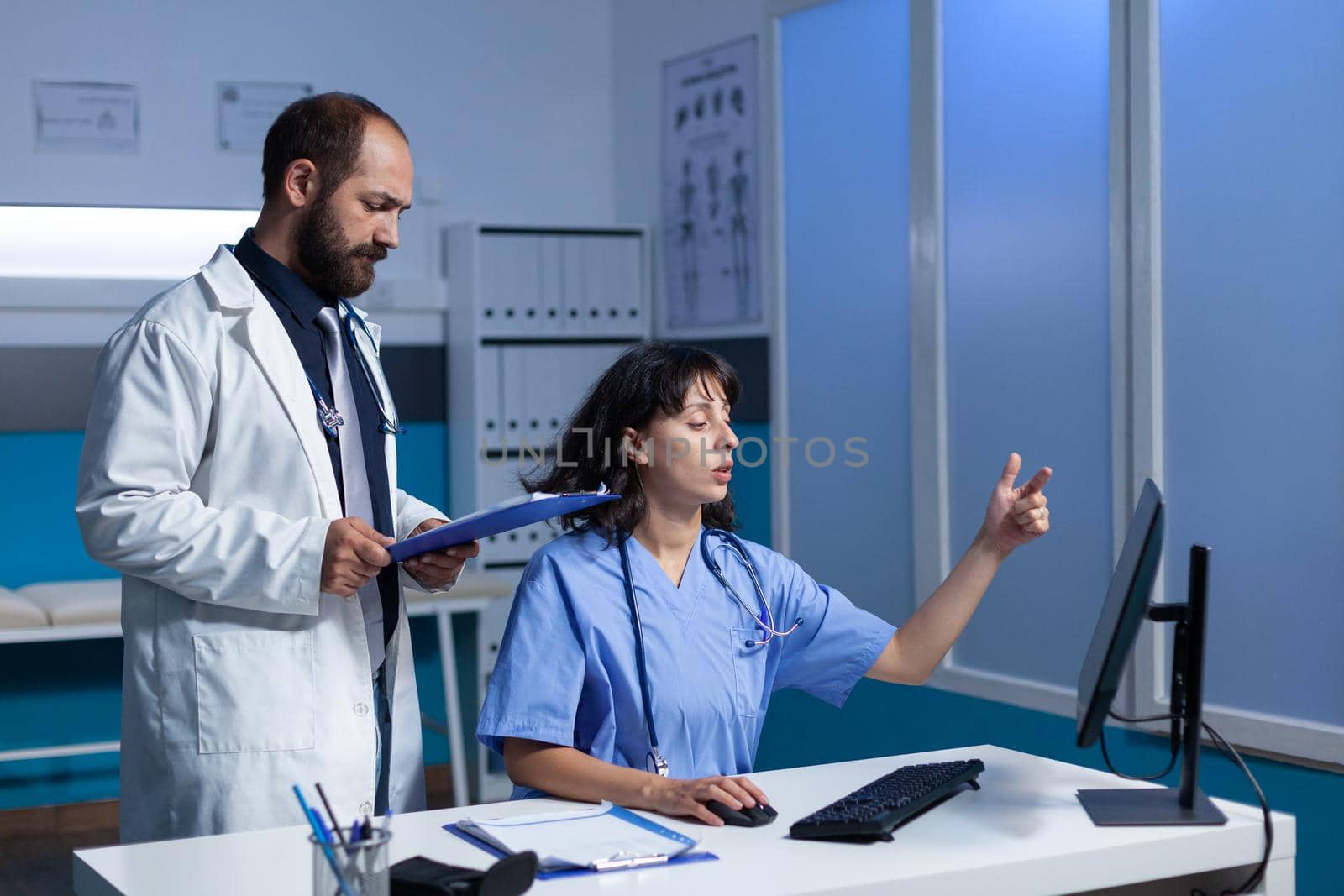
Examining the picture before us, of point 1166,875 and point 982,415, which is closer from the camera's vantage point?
point 1166,875

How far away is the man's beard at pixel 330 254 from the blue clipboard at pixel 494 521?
431mm

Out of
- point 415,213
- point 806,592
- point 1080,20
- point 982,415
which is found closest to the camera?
point 806,592

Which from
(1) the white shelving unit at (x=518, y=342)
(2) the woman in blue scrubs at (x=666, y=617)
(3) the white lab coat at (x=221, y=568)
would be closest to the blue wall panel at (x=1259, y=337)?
(2) the woman in blue scrubs at (x=666, y=617)

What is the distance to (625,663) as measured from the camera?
185 cm

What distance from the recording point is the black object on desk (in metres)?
1.26

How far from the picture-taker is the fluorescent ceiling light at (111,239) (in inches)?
164

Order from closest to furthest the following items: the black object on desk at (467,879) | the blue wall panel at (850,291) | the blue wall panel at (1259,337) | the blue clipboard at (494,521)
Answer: the black object on desk at (467,879) → the blue clipboard at (494,521) → the blue wall panel at (1259,337) → the blue wall panel at (850,291)

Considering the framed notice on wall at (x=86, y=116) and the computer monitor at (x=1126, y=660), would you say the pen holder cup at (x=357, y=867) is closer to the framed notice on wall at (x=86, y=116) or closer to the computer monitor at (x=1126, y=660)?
the computer monitor at (x=1126, y=660)

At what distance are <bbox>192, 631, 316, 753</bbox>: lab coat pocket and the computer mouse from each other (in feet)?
1.94

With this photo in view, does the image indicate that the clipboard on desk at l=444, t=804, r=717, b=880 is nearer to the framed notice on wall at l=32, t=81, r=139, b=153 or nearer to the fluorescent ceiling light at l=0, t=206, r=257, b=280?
the fluorescent ceiling light at l=0, t=206, r=257, b=280

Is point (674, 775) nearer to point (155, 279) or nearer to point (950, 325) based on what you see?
point (950, 325)

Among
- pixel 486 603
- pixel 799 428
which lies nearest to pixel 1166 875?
pixel 799 428

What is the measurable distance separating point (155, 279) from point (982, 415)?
2.41 metres

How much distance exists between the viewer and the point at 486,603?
4.20 metres
